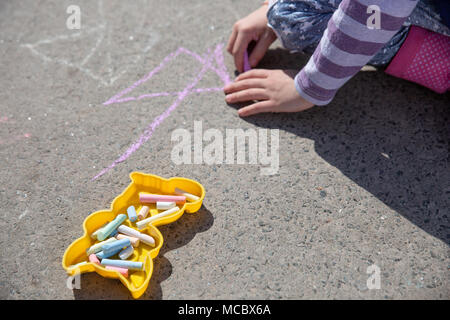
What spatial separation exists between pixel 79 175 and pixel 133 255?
46 centimetres

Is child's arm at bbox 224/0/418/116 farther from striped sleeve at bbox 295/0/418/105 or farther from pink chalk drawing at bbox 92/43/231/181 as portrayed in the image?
pink chalk drawing at bbox 92/43/231/181

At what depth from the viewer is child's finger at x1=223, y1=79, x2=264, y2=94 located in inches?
69.9

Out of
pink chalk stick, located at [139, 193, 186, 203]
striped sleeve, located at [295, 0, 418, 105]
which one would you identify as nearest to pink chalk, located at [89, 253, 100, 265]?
pink chalk stick, located at [139, 193, 186, 203]

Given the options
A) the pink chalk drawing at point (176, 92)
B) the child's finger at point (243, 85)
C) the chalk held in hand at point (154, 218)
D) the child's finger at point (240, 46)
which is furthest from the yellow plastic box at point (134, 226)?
the child's finger at point (240, 46)

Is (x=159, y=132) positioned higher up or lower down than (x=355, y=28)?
lower down

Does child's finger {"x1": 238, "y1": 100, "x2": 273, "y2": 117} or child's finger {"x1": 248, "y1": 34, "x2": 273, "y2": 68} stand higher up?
child's finger {"x1": 248, "y1": 34, "x2": 273, "y2": 68}

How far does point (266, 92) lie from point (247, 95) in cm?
9

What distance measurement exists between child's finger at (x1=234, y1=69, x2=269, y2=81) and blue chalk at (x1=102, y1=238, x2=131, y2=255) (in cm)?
91

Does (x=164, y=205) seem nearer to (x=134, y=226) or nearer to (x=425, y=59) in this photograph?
(x=134, y=226)


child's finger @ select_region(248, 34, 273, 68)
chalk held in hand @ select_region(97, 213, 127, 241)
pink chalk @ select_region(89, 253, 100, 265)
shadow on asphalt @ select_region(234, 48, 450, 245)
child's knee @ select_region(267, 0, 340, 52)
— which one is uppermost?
child's knee @ select_region(267, 0, 340, 52)

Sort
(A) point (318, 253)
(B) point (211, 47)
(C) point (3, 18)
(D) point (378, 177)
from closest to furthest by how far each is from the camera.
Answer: (A) point (318, 253)
(D) point (378, 177)
(B) point (211, 47)
(C) point (3, 18)
